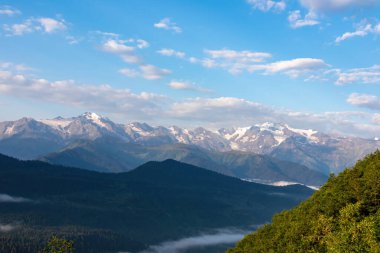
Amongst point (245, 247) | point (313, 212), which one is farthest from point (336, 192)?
point (245, 247)

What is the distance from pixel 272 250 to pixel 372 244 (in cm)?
4116

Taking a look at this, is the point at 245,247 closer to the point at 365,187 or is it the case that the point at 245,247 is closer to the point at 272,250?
the point at 272,250

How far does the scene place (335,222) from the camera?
123 metres

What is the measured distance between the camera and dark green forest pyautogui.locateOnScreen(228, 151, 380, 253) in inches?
3947

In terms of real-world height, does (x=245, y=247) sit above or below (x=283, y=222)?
below

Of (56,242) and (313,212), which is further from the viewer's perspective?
(313,212)

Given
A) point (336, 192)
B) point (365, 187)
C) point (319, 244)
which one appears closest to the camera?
point (319, 244)

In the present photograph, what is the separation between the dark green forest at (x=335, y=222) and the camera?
100m

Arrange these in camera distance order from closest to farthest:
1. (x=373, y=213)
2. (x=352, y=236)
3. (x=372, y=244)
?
(x=372, y=244), (x=352, y=236), (x=373, y=213)

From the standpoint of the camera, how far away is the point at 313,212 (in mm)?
139750

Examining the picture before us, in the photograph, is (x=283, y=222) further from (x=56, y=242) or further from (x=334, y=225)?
(x=56, y=242)

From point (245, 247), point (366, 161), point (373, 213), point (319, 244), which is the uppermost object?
point (366, 161)

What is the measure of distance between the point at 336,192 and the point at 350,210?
24.6 metres

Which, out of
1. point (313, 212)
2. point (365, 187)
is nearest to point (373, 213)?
point (365, 187)
